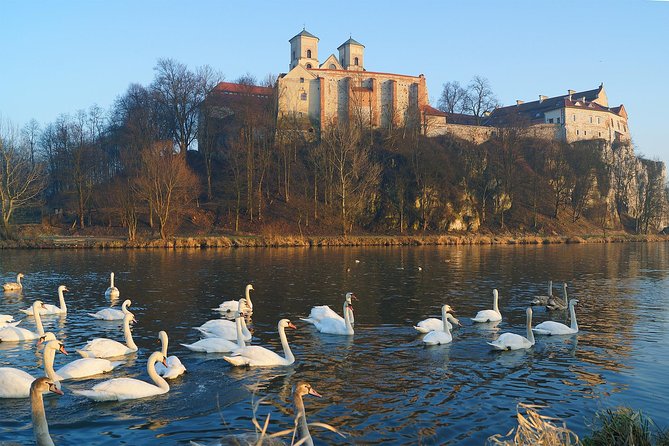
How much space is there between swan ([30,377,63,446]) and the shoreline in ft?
150

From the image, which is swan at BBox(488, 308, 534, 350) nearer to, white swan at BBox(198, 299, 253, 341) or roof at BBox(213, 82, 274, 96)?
white swan at BBox(198, 299, 253, 341)

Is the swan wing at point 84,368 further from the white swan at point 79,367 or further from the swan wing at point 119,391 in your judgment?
the swan wing at point 119,391

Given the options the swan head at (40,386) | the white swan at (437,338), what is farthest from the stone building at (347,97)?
the swan head at (40,386)

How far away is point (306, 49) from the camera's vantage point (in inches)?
3925

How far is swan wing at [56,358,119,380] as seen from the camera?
12250 millimetres

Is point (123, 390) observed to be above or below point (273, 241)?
below

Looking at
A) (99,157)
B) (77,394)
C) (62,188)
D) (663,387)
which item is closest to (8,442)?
(77,394)

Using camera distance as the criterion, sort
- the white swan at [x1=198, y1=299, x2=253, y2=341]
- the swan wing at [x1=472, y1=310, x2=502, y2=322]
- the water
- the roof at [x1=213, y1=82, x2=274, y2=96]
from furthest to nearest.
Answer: the roof at [x1=213, y1=82, x2=274, y2=96] → the swan wing at [x1=472, y1=310, x2=502, y2=322] → the white swan at [x1=198, y1=299, x2=253, y2=341] → the water

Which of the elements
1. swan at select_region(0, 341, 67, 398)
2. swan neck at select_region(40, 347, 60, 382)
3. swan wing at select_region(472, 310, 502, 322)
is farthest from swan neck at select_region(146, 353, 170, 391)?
swan wing at select_region(472, 310, 502, 322)

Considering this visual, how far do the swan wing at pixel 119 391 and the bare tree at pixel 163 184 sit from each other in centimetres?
4550

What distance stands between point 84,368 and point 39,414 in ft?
16.0

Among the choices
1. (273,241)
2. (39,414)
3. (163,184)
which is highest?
(163,184)

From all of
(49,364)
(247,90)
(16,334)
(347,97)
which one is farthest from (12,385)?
(347,97)

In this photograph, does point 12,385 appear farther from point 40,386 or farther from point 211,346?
point 211,346
